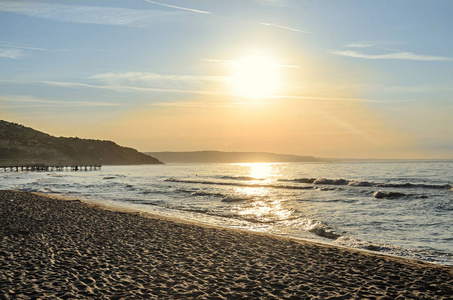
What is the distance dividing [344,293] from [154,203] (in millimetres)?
23492

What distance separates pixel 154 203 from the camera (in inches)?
1168

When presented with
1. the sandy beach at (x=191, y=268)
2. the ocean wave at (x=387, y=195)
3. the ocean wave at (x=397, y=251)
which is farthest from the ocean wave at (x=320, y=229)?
the ocean wave at (x=387, y=195)

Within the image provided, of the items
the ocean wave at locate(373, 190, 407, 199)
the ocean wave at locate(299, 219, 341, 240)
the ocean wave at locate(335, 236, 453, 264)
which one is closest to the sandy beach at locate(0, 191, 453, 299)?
the ocean wave at locate(335, 236, 453, 264)

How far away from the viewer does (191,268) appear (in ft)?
31.7

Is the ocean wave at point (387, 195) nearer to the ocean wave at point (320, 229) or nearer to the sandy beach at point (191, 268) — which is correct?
the ocean wave at point (320, 229)

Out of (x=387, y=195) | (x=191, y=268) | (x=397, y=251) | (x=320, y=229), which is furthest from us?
(x=387, y=195)

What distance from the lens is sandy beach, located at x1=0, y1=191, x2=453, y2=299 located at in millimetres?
7738

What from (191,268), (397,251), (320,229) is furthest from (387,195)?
(191,268)

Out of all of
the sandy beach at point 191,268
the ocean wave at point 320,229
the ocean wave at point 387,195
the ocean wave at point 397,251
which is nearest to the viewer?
the sandy beach at point 191,268

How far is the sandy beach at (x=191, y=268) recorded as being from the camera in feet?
25.4

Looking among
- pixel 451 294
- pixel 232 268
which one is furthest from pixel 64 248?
pixel 451 294

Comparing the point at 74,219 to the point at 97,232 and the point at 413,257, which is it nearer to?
the point at 97,232

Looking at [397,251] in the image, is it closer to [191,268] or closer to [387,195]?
[191,268]

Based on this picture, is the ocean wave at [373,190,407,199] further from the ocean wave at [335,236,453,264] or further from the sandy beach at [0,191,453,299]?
the sandy beach at [0,191,453,299]
